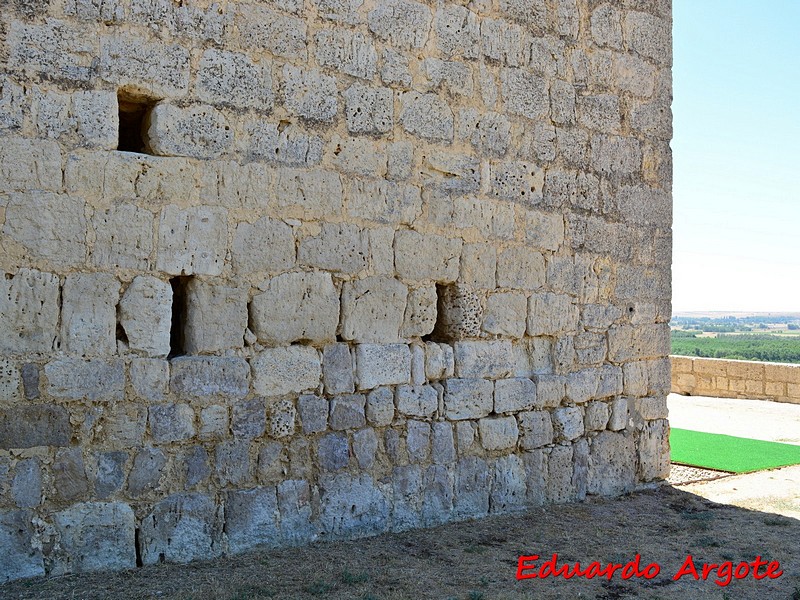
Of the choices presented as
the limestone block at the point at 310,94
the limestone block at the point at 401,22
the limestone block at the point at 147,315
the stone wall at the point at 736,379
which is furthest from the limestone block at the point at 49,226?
the stone wall at the point at 736,379

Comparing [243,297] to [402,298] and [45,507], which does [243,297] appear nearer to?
[402,298]

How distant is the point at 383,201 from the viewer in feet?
14.7

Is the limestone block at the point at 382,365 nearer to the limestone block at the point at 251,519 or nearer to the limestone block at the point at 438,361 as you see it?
the limestone block at the point at 438,361

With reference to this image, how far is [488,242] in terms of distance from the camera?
494 centimetres

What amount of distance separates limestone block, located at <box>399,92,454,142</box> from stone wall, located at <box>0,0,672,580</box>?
2 cm

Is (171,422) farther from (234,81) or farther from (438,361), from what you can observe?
(234,81)

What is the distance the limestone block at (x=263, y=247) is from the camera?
3.99m

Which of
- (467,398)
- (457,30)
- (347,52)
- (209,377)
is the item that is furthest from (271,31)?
(467,398)

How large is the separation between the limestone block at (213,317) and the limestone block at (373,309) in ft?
2.04

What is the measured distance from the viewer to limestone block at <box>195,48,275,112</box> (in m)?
3.92

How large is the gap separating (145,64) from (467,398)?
266cm

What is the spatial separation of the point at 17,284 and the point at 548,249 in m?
3.31

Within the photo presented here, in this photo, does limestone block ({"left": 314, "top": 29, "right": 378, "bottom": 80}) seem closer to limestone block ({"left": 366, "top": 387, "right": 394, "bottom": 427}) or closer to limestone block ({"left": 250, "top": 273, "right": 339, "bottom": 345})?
limestone block ({"left": 250, "top": 273, "right": 339, "bottom": 345})

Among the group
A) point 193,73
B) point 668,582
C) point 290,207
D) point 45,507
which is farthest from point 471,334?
point 45,507
